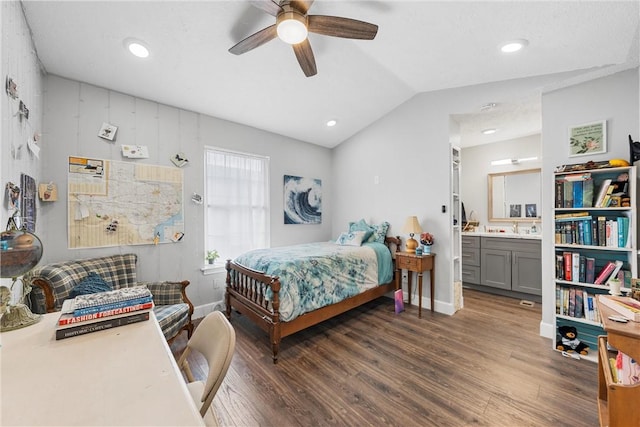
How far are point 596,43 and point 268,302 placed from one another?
341 centimetres

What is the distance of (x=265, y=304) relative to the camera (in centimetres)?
246

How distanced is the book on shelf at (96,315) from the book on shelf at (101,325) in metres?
0.02

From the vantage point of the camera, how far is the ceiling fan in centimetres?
162

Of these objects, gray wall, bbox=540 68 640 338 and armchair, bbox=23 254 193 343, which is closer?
armchair, bbox=23 254 193 343

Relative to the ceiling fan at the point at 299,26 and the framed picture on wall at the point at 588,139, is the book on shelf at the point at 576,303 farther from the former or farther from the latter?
the ceiling fan at the point at 299,26

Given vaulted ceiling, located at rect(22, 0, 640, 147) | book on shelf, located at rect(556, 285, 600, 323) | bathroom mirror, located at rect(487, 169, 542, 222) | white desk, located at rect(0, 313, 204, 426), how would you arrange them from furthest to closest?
bathroom mirror, located at rect(487, 169, 542, 222) → book on shelf, located at rect(556, 285, 600, 323) → vaulted ceiling, located at rect(22, 0, 640, 147) → white desk, located at rect(0, 313, 204, 426)

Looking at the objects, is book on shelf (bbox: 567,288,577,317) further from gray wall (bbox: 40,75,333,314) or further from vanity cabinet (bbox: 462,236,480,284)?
gray wall (bbox: 40,75,333,314)

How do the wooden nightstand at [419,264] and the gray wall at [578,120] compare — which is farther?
the wooden nightstand at [419,264]

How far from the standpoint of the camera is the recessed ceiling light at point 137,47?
2074 mm

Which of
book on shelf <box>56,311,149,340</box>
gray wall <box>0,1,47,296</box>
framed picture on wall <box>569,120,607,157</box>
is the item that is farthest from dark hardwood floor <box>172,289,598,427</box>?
framed picture on wall <box>569,120,607,157</box>

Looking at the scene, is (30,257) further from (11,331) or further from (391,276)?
(391,276)

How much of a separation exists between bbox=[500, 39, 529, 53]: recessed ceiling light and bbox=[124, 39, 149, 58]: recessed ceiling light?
3.01 m

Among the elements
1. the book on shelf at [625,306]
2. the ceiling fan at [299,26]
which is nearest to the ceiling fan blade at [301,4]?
the ceiling fan at [299,26]

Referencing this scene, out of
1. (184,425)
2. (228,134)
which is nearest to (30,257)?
(184,425)
